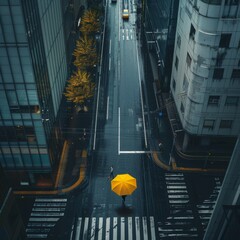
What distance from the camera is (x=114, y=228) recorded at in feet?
115

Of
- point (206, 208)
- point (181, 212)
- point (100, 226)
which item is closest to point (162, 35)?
point (206, 208)

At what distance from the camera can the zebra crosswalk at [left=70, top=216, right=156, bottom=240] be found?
34125mm

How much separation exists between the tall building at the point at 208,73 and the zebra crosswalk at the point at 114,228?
14.0 meters

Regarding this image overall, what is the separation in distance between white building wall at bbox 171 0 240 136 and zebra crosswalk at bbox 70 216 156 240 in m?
14.7

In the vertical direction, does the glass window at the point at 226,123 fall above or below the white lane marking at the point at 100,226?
above

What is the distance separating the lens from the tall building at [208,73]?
33312 millimetres

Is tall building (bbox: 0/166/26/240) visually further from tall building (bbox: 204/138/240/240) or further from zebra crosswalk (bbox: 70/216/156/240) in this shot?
tall building (bbox: 204/138/240/240)

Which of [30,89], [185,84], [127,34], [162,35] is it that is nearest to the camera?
[30,89]

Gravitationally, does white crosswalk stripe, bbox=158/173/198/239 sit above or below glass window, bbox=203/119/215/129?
below

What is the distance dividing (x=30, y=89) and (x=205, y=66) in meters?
20.8

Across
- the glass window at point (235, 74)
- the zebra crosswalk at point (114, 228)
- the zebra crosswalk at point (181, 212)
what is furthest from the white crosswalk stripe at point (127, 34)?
the zebra crosswalk at point (114, 228)

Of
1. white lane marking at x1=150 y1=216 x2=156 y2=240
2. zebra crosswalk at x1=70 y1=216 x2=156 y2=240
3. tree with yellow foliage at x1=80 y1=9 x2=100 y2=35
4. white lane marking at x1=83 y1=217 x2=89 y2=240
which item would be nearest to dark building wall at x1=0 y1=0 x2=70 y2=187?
white lane marking at x1=83 y1=217 x2=89 y2=240

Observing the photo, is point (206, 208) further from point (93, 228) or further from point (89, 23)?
point (89, 23)

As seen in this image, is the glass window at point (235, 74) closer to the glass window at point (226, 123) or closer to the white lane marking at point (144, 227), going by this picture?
the glass window at point (226, 123)
